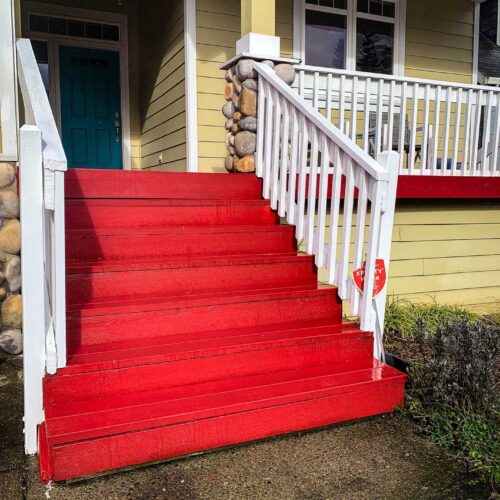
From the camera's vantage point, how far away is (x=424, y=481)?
206 centimetres

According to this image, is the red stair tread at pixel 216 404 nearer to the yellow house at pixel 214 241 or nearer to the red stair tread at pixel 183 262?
the yellow house at pixel 214 241

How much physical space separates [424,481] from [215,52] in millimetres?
4955

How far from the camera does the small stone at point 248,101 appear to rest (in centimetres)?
410

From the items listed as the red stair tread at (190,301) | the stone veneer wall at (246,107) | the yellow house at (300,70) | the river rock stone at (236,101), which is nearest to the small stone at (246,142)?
the stone veneer wall at (246,107)

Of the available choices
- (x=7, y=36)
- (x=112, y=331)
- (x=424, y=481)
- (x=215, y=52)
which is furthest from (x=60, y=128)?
(x=424, y=481)

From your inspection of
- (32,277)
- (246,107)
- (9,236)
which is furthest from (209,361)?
(246,107)

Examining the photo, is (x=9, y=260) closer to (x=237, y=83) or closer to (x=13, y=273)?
(x=13, y=273)

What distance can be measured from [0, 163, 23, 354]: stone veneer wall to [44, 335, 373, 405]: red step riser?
142 cm

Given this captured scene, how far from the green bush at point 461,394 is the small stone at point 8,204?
2793mm

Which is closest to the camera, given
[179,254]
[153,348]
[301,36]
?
[153,348]

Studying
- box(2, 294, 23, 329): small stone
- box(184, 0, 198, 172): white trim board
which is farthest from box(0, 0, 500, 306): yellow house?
box(2, 294, 23, 329): small stone

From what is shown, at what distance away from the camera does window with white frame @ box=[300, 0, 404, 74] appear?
6355 millimetres

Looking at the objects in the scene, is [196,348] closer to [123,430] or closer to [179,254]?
[123,430]

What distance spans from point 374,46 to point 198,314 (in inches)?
215
